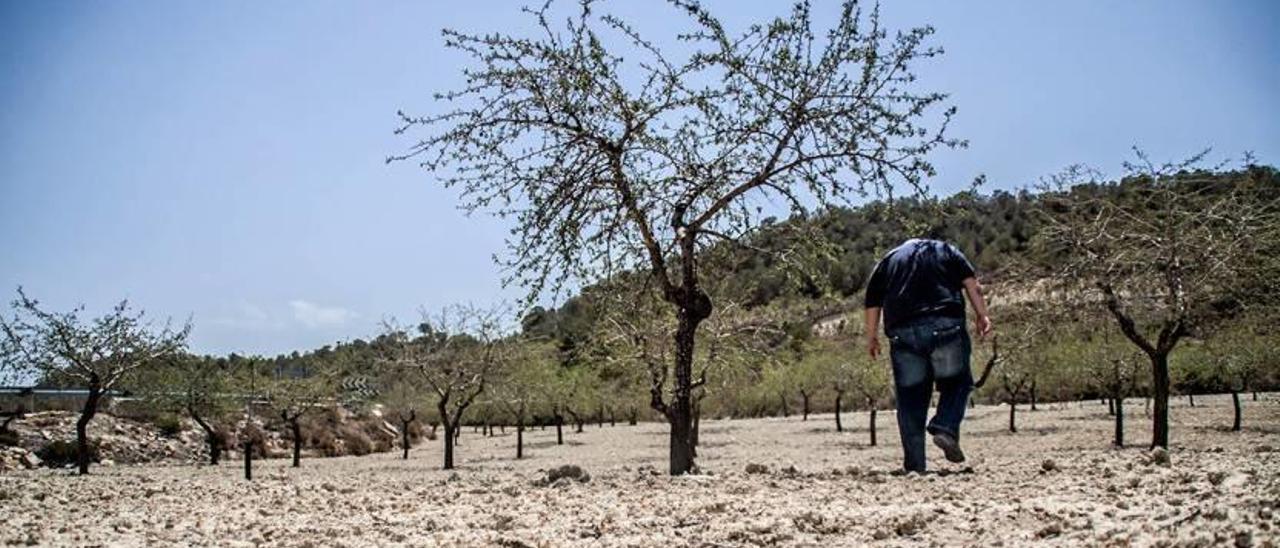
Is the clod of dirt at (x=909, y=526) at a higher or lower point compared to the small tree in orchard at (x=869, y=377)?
higher

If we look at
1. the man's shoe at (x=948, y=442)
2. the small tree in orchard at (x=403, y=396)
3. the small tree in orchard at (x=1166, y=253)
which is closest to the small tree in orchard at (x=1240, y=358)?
the small tree in orchard at (x=1166, y=253)

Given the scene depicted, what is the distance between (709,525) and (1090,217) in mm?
13953

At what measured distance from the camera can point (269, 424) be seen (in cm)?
4497

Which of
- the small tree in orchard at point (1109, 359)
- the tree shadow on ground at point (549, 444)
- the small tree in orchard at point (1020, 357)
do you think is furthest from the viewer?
the tree shadow on ground at point (549, 444)

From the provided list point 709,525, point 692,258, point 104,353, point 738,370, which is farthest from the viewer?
point 738,370

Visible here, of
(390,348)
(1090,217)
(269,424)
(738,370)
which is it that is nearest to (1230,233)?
(1090,217)

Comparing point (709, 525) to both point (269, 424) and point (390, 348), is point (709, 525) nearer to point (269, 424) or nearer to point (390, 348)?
point (390, 348)

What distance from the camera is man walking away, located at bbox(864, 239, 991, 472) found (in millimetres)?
6555

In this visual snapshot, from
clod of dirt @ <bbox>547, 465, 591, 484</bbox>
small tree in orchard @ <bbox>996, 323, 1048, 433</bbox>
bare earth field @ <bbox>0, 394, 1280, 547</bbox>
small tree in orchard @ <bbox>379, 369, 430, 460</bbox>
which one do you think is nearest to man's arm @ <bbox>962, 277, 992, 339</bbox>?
bare earth field @ <bbox>0, 394, 1280, 547</bbox>

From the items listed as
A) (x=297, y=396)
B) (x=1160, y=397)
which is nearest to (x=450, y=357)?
(x=297, y=396)

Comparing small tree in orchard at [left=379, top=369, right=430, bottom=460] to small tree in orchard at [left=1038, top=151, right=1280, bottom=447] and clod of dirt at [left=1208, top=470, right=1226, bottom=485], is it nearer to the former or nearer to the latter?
small tree in orchard at [left=1038, top=151, right=1280, bottom=447]

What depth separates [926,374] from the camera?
672 cm

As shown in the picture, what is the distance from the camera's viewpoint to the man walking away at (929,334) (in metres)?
6.55

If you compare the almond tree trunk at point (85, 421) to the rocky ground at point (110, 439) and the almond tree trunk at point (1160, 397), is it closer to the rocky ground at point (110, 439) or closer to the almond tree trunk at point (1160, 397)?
the rocky ground at point (110, 439)
